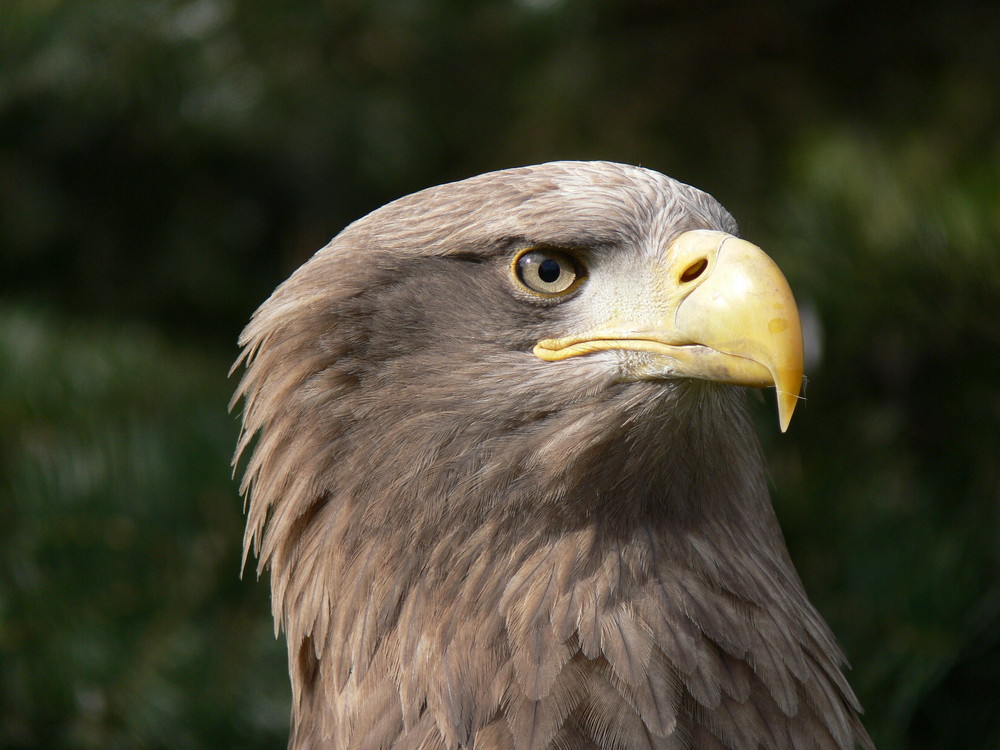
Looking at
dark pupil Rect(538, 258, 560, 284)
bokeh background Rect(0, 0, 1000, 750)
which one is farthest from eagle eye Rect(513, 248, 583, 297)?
bokeh background Rect(0, 0, 1000, 750)

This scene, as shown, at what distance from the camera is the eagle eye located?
135 centimetres

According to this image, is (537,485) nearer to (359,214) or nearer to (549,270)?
(549,270)

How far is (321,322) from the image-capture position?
142 cm

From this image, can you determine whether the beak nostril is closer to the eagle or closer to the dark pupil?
the eagle

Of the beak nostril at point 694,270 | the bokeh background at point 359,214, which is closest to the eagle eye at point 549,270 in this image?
the beak nostril at point 694,270

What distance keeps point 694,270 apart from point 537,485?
32 cm

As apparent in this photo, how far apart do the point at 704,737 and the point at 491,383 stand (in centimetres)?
49

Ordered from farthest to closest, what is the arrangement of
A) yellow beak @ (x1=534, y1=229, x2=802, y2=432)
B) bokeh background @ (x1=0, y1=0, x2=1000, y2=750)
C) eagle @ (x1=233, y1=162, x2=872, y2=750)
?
1. bokeh background @ (x1=0, y1=0, x2=1000, y2=750)
2. eagle @ (x1=233, y1=162, x2=872, y2=750)
3. yellow beak @ (x1=534, y1=229, x2=802, y2=432)

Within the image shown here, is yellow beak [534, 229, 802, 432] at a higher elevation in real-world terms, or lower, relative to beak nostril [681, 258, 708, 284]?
lower

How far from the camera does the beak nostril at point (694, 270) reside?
127cm

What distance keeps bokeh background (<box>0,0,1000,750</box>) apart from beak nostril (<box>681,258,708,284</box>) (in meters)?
0.48

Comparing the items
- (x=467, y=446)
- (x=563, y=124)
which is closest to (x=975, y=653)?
(x=467, y=446)

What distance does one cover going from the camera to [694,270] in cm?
127

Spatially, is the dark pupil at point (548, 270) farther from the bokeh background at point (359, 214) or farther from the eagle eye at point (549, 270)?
the bokeh background at point (359, 214)
